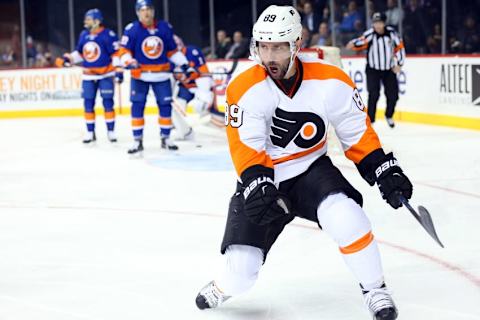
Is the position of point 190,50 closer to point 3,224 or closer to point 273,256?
point 3,224

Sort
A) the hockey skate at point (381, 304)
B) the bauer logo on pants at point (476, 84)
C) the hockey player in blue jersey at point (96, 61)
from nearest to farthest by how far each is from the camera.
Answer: the hockey skate at point (381, 304) → the hockey player in blue jersey at point (96, 61) → the bauer logo on pants at point (476, 84)

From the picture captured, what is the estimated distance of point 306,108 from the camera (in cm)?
279

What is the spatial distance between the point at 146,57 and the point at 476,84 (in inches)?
122

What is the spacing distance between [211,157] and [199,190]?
175 centimetres

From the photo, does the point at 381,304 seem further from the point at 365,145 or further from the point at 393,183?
the point at 365,145

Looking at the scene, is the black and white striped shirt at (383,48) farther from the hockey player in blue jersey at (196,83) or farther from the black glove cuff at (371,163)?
the black glove cuff at (371,163)

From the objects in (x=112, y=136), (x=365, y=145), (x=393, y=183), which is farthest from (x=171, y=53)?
(x=393, y=183)

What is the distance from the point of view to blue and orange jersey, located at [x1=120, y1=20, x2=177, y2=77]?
288 inches

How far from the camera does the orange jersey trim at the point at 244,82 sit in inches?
109

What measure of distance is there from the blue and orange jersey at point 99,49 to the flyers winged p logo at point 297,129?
567cm

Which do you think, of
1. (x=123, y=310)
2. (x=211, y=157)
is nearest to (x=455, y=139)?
(x=211, y=157)

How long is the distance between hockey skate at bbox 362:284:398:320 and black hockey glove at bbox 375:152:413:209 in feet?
0.84

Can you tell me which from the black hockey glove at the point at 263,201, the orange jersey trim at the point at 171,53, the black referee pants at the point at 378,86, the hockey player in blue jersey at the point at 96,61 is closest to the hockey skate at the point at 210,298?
the black hockey glove at the point at 263,201

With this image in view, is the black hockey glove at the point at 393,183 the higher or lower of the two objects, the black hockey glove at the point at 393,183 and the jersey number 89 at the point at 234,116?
the lower
